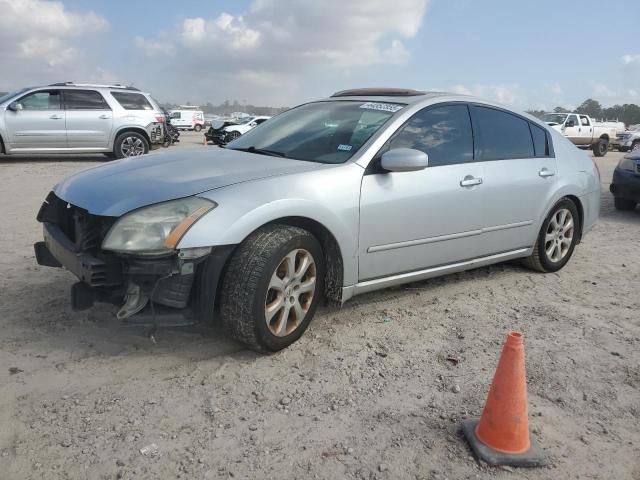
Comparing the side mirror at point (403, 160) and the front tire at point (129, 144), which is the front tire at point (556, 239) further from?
the front tire at point (129, 144)

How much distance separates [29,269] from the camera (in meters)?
4.54

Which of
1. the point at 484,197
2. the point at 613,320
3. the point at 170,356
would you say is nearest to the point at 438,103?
the point at 484,197

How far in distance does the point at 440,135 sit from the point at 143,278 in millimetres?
2358

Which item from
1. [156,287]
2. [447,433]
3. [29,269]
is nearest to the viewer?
[447,433]

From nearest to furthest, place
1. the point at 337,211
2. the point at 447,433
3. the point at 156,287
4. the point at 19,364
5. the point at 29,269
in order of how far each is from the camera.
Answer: the point at 447,433, the point at 156,287, the point at 19,364, the point at 337,211, the point at 29,269

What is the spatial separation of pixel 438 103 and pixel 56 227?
2.77 meters

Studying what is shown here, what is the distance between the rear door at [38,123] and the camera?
11727 mm

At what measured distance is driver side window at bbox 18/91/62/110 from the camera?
38.8ft

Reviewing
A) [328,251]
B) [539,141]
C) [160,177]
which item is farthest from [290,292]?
[539,141]

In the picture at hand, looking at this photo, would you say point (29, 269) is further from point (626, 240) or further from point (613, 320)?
point (626, 240)

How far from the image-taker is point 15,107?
1166cm

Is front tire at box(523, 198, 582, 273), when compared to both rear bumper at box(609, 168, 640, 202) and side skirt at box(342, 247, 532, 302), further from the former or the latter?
rear bumper at box(609, 168, 640, 202)

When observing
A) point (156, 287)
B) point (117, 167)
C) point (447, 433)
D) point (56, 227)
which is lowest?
point (447, 433)

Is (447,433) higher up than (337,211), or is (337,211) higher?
(337,211)
